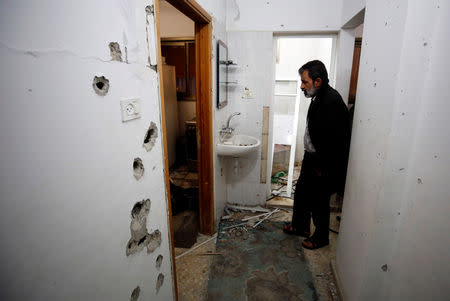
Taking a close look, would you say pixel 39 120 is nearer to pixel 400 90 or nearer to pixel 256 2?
pixel 400 90

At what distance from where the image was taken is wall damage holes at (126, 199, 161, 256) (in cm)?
111

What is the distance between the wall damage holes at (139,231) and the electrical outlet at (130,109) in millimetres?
403

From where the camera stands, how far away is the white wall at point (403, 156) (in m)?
1.07

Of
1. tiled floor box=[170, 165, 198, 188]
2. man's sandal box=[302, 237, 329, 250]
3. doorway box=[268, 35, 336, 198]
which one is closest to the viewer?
man's sandal box=[302, 237, 329, 250]

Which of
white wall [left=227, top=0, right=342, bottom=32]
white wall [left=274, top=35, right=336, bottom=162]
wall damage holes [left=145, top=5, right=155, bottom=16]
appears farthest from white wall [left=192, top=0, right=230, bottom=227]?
white wall [left=274, top=35, right=336, bottom=162]

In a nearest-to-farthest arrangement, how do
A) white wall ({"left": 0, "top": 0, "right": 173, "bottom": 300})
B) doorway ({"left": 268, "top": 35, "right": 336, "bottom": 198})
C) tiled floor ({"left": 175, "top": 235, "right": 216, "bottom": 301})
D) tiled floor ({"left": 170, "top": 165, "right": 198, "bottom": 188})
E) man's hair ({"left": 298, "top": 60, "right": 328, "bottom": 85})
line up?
white wall ({"left": 0, "top": 0, "right": 173, "bottom": 300})
tiled floor ({"left": 175, "top": 235, "right": 216, "bottom": 301})
man's hair ({"left": 298, "top": 60, "right": 328, "bottom": 85})
tiled floor ({"left": 170, "top": 165, "right": 198, "bottom": 188})
doorway ({"left": 268, "top": 35, "right": 336, "bottom": 198})

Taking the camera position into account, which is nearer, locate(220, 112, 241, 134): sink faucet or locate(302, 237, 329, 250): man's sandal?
locate(302, 237, 329, 250): man's sandal

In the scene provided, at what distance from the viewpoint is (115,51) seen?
902 mm

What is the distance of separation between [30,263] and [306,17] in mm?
2898

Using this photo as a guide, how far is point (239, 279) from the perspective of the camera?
196cm

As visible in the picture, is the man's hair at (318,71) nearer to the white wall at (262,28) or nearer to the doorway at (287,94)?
the white wall at (262,28)

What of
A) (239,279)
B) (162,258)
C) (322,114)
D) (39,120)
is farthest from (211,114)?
(39,120)

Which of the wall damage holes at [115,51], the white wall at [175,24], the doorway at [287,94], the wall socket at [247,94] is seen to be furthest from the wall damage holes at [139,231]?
the white wall at [175,24]

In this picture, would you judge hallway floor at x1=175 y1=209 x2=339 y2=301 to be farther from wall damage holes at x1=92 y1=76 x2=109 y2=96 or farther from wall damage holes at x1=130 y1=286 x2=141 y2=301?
wall damage holes at x1=92 y1=76 x2=109 y2=96
